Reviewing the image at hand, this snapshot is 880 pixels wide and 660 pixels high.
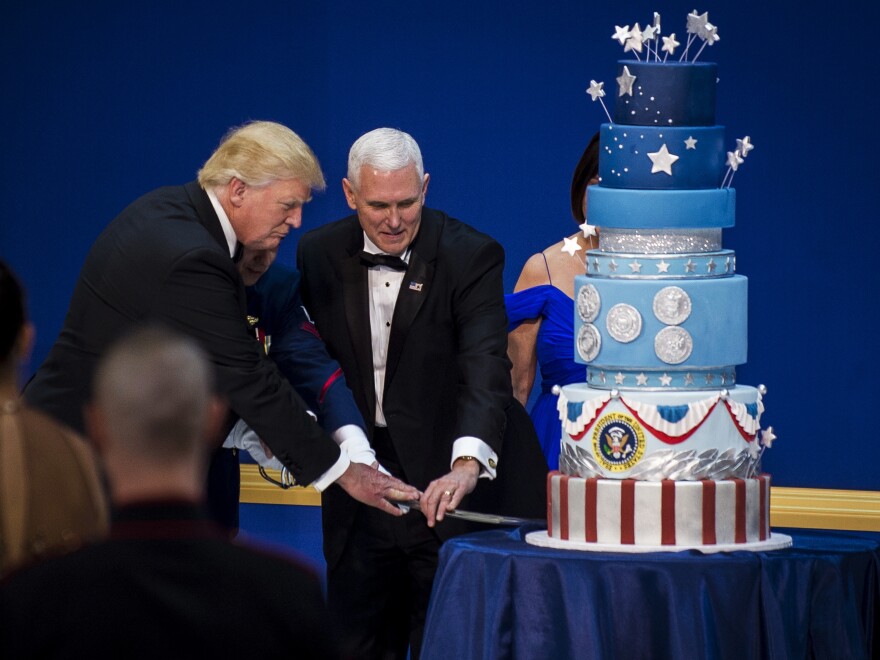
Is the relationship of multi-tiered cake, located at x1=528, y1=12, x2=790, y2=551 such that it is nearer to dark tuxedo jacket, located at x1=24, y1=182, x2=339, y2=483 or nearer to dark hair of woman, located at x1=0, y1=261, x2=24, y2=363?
dark tuxedo jacket, located at x1=24, y1=182, x2=339, y2=483

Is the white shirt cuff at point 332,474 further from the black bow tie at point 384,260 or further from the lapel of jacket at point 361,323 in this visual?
the black bow tie at point 384,260

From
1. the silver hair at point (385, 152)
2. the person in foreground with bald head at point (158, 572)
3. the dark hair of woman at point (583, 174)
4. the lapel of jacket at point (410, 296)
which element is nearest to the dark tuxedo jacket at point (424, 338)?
the lapel of jacket at point (410, 296)

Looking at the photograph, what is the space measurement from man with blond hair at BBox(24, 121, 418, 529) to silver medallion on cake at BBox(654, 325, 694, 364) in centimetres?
65

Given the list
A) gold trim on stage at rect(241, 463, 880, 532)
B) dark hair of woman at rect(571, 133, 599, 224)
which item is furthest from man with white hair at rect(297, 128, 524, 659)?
gold trim on stage at rect(241, 463, 880, 532)

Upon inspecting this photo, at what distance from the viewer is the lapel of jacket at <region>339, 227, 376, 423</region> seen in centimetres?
402

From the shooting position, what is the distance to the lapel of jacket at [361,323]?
4023 mm

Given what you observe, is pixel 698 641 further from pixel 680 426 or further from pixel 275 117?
pixel 275 117

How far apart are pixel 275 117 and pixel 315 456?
247cm

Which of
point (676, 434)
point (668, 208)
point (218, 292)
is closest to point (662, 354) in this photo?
point (676, 434)

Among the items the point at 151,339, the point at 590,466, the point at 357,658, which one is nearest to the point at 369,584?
the point at 357,658

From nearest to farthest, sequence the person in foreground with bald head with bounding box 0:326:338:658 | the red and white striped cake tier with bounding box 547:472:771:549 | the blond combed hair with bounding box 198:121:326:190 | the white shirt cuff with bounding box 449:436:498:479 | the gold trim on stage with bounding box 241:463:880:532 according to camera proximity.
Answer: the person in foreground with bald head with bounding box 0:326:338:658
the red and white striped cake tier with bounding box 547:472:771:549
the blond combed hair with bounding box 198:121:326:190
the white shirt cuff with bounding box 449:436:498:479
the gold trim on stage with bounding box 241:463:880:532

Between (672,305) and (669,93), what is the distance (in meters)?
0.45

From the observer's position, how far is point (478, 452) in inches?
152

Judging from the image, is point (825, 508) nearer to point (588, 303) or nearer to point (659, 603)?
point (588, 303)
